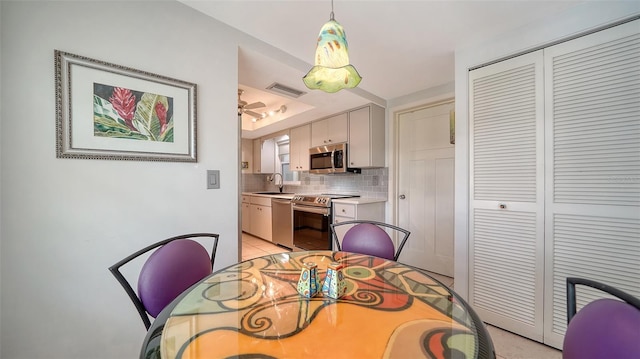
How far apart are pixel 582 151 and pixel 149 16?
2.89 m

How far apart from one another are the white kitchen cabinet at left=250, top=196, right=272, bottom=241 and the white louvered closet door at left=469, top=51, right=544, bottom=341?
3150mm

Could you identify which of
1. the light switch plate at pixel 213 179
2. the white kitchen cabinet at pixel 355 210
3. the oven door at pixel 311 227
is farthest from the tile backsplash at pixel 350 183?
the light switch plate at pixel 213 179

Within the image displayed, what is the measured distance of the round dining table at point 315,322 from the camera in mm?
585

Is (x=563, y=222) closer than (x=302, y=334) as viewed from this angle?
No

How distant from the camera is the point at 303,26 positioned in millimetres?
1730

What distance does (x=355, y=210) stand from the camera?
9.57 ft

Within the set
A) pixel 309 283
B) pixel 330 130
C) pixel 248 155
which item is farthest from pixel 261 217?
pixel 309 283

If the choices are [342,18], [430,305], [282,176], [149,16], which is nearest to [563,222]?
[430,305]

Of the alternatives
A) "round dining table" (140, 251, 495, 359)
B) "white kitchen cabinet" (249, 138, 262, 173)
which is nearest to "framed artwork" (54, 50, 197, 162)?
"round dining table" (140, 251, 495, 359)

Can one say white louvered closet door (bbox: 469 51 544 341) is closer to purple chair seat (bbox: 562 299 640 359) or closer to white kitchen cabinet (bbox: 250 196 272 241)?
purple chair seat (bbox: 562 299 640 359)

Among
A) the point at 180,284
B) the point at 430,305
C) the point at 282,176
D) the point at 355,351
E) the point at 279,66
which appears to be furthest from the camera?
the point at 282,176

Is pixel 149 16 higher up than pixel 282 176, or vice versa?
pixel 149 16

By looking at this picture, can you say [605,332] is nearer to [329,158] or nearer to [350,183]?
[329,158]

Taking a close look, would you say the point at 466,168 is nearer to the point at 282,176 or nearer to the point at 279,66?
the point at 279,66
